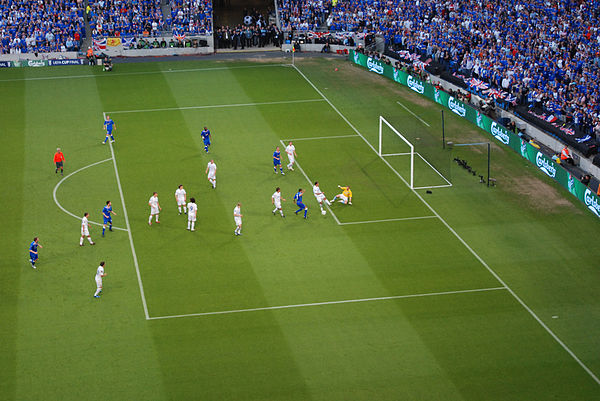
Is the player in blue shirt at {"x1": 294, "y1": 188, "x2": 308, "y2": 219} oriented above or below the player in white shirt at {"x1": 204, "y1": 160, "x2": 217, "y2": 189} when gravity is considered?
below

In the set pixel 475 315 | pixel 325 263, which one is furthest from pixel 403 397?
pixel 325 263

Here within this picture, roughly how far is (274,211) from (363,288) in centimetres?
802

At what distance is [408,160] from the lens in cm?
4506

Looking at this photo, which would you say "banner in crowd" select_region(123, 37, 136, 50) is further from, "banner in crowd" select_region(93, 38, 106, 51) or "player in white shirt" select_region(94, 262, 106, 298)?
"player in white shirt" select_region(94, 262, 106, 298)

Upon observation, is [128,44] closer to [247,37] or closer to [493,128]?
[247,37]

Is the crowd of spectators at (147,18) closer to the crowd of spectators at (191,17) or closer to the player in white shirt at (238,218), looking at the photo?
the crowd of spectators at (191,17)

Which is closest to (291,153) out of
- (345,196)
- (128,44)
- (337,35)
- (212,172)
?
(212,172)

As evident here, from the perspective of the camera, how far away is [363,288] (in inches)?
1239

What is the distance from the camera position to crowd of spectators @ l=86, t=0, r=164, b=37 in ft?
227

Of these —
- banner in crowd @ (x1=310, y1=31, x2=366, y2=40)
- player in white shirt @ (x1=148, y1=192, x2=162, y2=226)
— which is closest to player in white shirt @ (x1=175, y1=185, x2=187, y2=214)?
player in white shirt @ (x1=148, y1=192, x2=162, y2=226)

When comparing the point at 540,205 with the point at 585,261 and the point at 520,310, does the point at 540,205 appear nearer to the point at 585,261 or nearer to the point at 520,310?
the point at 585,261

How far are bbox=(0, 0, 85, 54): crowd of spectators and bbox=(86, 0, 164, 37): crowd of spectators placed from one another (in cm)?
131

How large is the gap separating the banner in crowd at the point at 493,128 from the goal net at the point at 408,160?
475cm

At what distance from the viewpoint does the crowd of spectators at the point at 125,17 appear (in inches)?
2719
